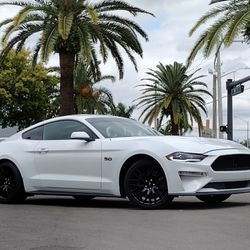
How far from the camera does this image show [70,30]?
A: 21.8 meters

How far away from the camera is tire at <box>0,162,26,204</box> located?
10622 millimetres

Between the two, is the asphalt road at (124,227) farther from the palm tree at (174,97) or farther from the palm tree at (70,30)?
the palm tree at (174,97)

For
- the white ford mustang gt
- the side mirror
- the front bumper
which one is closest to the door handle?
the white ford mustang gt

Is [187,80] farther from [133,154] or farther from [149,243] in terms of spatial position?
[149,243]

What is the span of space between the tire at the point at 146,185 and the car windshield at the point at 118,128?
0.86 metres

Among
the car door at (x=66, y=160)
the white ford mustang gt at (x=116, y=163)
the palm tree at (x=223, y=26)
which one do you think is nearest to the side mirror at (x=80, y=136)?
the white ford mustang gt at (x=116, y=163)

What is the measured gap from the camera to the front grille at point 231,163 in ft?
29.3

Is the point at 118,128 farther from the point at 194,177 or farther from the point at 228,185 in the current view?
the point at 228,185

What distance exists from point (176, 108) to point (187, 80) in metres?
2.93

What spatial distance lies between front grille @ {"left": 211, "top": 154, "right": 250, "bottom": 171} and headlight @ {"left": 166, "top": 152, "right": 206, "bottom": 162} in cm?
24

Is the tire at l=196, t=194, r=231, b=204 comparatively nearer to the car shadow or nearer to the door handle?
the car shadow

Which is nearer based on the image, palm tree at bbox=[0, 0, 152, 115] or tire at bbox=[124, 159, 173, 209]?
tire at bbox=[124, 159, 173, 209]

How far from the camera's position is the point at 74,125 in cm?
1023

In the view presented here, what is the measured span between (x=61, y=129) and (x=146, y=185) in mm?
2103
